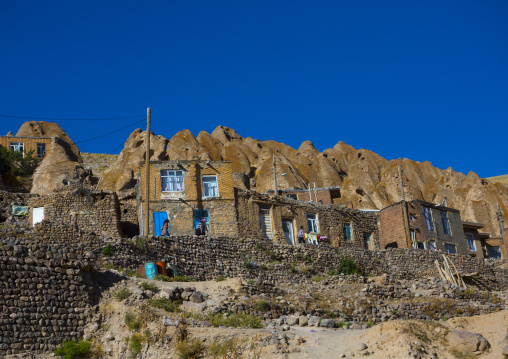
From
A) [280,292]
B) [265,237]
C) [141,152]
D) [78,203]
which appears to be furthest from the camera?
[141,152]

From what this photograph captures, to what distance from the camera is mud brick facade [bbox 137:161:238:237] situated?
34.6 meters

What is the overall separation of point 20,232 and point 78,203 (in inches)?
237

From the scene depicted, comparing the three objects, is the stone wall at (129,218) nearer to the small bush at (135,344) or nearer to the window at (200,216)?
the window at (200,216)

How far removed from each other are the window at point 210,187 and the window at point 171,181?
1483 millimetres

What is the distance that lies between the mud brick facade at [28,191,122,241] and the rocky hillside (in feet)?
57.9

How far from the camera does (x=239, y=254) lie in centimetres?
3053

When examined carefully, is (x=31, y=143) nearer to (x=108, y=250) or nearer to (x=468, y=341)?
(x=108, y=250)

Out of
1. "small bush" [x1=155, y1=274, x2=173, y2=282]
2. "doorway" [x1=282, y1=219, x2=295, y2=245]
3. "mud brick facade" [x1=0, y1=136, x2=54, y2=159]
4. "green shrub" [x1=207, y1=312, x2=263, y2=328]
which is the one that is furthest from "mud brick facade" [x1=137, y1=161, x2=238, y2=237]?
"mud brick facade" [x1=0, y1=136, x2=54, y2=159]

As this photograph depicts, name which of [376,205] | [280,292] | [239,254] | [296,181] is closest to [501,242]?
[376,205]

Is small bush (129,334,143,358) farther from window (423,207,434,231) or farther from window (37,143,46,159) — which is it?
window (37,143,46,159)

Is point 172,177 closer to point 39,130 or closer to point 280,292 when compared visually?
point 280,292

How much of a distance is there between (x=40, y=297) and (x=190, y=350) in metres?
5.00

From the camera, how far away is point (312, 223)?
130ft

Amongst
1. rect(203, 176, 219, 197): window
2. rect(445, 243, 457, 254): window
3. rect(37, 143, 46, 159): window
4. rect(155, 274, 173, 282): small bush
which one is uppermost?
rect(37, 143, 46, 159): window
